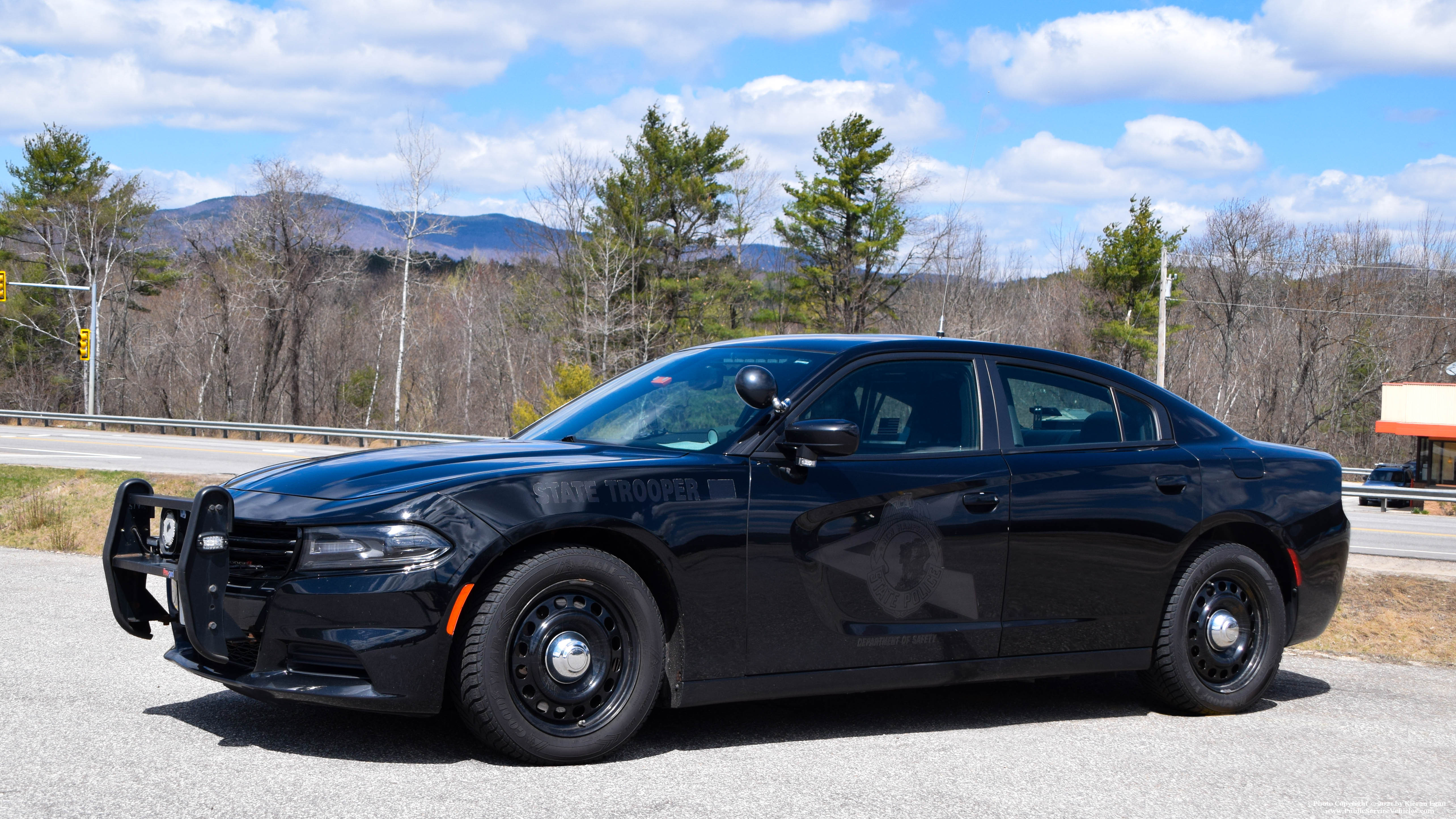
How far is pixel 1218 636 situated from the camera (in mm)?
5434

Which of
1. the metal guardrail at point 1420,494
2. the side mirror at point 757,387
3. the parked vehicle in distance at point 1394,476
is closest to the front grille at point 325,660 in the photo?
the side mirror at point 757,387

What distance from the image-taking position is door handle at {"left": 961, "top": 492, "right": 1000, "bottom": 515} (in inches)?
190

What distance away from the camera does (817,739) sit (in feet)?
15.4

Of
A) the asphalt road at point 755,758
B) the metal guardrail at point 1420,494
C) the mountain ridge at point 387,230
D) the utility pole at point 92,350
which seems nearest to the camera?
the asphalt road at point 755,758

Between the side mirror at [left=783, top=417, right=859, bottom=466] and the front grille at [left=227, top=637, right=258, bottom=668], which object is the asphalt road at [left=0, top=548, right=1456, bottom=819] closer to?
the front grille at [left=227, top=637, right=258, bottom=668]

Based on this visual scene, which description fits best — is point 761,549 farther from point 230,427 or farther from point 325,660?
point 230,427

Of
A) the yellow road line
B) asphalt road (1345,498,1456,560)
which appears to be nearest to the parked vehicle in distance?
asphalt road (1345,498,1456,560)

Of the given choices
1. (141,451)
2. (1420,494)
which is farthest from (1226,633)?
(141,451)

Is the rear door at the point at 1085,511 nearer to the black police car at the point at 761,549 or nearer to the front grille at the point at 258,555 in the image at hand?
the black police car at the point at 761,549

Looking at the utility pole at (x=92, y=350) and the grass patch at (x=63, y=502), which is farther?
the utility pole at (x=92, y=350)

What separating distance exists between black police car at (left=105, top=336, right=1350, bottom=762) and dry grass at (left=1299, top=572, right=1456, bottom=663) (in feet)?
8.71

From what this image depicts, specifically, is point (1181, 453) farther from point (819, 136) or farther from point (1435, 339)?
point (1435, 339)

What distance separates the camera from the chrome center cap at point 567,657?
407cm

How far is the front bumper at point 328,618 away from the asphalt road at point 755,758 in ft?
0.93
